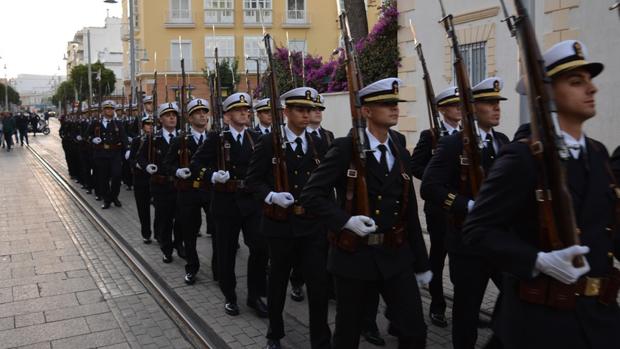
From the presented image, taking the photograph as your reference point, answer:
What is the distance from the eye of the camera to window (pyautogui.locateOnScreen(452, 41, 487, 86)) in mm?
13102

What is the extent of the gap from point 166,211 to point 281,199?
385cm

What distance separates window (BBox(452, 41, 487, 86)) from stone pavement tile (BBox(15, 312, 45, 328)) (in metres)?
10.0

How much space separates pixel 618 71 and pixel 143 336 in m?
8.59

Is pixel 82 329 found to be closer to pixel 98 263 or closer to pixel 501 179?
pixel 98 263

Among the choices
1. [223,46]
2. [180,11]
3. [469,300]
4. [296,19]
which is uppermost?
[180,11]

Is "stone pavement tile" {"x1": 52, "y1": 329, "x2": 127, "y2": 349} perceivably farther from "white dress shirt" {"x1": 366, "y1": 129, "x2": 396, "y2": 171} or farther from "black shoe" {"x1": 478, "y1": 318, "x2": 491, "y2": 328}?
"black shoe" {"x1": 478, "y1": 318, "x2": 491, "y2": 328}

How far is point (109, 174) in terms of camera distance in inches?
513

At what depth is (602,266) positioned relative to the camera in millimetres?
2580

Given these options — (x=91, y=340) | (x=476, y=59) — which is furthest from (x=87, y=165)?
(x=91, y=340)

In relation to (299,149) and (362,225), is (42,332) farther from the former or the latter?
(362,225)

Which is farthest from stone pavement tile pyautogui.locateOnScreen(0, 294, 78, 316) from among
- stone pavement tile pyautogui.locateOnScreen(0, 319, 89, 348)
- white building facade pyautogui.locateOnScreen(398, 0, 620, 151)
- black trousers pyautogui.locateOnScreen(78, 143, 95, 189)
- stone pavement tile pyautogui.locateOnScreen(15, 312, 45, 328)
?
black trousers pyautogui.locateOnScreen(78, 143, 95, 189)

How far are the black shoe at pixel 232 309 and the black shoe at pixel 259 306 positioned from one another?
14 cm

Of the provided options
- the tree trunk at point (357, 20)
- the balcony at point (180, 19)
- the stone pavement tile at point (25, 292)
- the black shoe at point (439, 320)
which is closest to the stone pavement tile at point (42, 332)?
the stone pavement tile at point (25, 292)

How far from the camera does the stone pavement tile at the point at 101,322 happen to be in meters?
5.66
